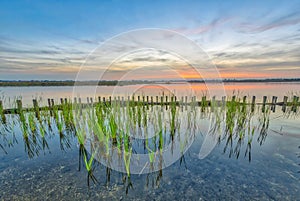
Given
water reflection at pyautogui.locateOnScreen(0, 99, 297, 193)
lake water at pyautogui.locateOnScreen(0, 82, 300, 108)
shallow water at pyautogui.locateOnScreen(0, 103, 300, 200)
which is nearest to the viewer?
shallow water at pyautogui.locateOnScreen(0, 103, 300, 200)

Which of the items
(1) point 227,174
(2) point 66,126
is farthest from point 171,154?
(2) point 66,126

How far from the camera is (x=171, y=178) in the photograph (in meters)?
3.49

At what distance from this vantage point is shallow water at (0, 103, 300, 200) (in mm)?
2975

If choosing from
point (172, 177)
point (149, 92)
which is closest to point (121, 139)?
point (172, 177)

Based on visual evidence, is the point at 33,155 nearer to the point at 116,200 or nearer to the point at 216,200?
the point at 116,200

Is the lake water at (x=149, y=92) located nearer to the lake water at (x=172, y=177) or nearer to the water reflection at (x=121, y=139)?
the water reflection at (x=121, y=139)

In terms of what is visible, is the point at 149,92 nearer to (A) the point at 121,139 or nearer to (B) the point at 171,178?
(A) the point at 121,139

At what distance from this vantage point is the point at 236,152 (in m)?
4.59

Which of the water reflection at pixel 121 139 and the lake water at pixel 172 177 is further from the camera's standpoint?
the water reflection at pixel 121 139

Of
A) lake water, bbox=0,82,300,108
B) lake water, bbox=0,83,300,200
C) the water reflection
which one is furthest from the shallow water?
lake water, bbox=0,82,300,108

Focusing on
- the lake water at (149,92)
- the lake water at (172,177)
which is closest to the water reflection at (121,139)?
the lake water at (172,177)

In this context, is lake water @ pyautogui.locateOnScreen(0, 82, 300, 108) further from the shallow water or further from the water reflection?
the shallow water

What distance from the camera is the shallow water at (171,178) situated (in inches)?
117

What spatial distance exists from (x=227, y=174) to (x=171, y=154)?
4.75 feet
